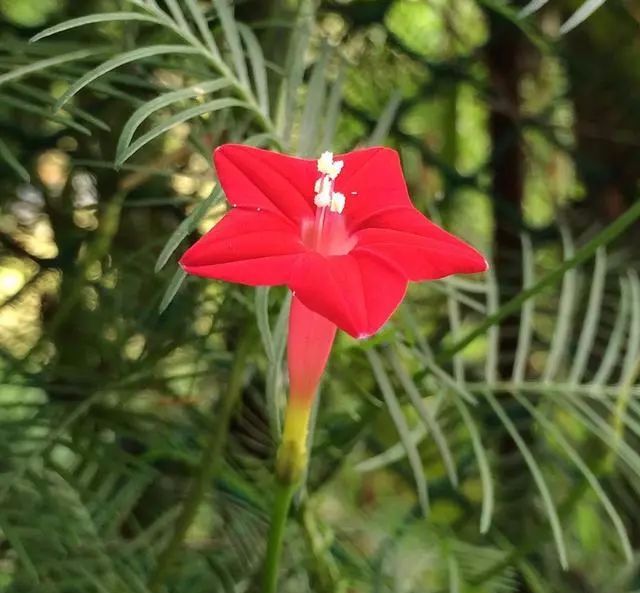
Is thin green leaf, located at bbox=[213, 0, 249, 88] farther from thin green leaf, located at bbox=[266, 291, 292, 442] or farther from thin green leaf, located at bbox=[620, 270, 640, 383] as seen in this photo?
thin green leaf, located at bbox=[620, 270, 640, 383]

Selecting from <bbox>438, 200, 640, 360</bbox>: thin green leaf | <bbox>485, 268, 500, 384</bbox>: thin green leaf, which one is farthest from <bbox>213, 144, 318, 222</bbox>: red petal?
<bbox>485, 268, 500, 384</bbox>: thin green leaf

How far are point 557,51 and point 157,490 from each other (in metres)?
0.44

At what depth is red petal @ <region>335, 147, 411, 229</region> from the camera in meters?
0.35

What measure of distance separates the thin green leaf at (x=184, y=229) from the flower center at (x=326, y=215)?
47mm

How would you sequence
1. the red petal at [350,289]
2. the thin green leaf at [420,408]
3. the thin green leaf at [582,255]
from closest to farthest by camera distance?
the red petal at [350,289], the thin green leaf at [582,255], the thin green leaf at [420,408]

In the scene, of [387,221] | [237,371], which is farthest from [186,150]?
[387,221]

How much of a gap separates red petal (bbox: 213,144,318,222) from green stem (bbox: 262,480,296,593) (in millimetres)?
98

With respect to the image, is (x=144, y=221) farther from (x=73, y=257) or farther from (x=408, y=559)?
(x=408, y=559)

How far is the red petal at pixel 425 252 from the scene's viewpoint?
0.97 feet

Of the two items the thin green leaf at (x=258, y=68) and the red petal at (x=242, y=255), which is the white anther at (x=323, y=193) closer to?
the red petal at (x=242, y=255)

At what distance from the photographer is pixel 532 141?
886 mm

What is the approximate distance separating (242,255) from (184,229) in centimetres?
7

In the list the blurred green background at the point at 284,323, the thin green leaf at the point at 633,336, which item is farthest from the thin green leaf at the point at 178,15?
the thin green leaf at the point at 633,336

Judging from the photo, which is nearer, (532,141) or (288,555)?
(288,555)
